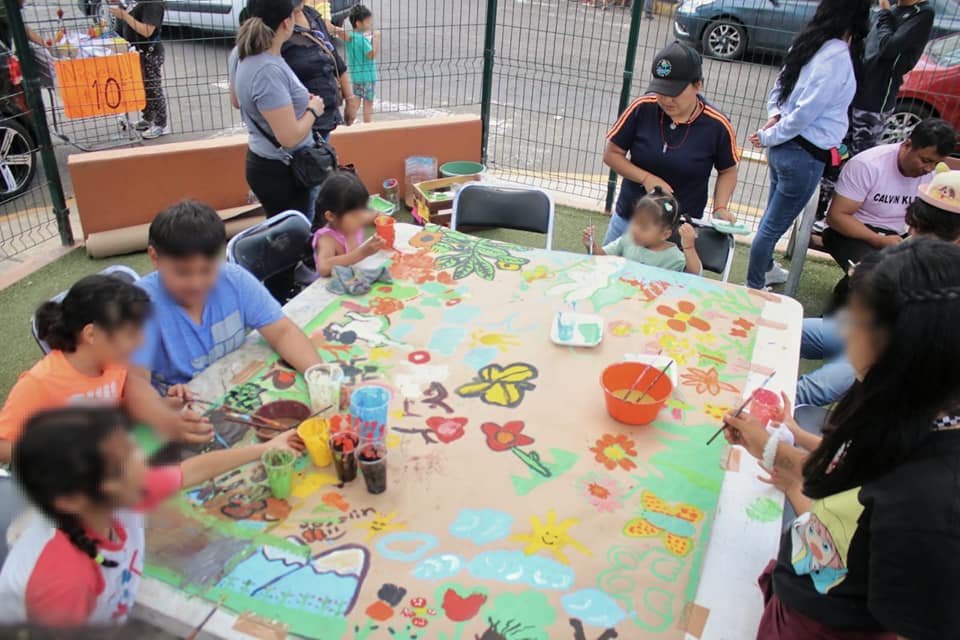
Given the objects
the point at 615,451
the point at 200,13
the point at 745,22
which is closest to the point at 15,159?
the point at 200,13

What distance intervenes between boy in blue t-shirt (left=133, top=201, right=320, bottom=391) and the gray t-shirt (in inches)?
54.6

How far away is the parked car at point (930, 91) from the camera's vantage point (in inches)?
257

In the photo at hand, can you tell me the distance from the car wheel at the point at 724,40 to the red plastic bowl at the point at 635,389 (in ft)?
17.7

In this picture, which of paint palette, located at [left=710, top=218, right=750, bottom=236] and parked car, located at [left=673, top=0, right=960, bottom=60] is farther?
parked car, located at [left=673, top=0, right=960, bottom=60]

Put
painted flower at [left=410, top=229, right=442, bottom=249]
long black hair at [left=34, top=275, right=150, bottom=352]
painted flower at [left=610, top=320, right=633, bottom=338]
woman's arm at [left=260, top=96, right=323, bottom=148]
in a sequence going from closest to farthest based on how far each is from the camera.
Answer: long black hair at [left=34, top=275, right=150, bottom=352]
painted flower at [left=610, top=320, right=633, bottom=338]
painted flower at [left=410, top=229, right=442, bottom=249]
woman's arm at [left=260, top=96, right=323, bottom=148]

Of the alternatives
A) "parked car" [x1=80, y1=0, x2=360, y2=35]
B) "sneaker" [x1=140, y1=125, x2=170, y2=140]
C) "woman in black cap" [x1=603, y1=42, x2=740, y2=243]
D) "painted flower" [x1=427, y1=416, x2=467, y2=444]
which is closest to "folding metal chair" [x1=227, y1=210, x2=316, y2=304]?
"painted flower" [x1=427, y1=416, x2=467, y2=444]

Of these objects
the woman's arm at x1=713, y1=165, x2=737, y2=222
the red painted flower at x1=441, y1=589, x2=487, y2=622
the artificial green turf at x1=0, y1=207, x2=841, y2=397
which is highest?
the woman's arm at x1=713, y1=165, x2=737, y2=222

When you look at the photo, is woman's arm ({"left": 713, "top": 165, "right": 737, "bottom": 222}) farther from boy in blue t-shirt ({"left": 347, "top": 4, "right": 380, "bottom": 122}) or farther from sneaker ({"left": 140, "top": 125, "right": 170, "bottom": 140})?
sneaker ({"left": 140, "top": 125, "right": 170, "bottom": 140})

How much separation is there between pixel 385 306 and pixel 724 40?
6356 mm

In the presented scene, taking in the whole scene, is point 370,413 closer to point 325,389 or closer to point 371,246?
point 325,389

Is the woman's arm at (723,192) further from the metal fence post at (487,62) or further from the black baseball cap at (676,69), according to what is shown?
the metal fence post at (487,62)

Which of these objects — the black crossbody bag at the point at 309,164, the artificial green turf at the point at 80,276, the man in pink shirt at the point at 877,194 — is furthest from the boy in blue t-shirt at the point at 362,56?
the man in pink shirt at the point at 877,194

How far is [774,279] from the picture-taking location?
5176 mm

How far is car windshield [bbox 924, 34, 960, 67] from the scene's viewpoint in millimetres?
6621
